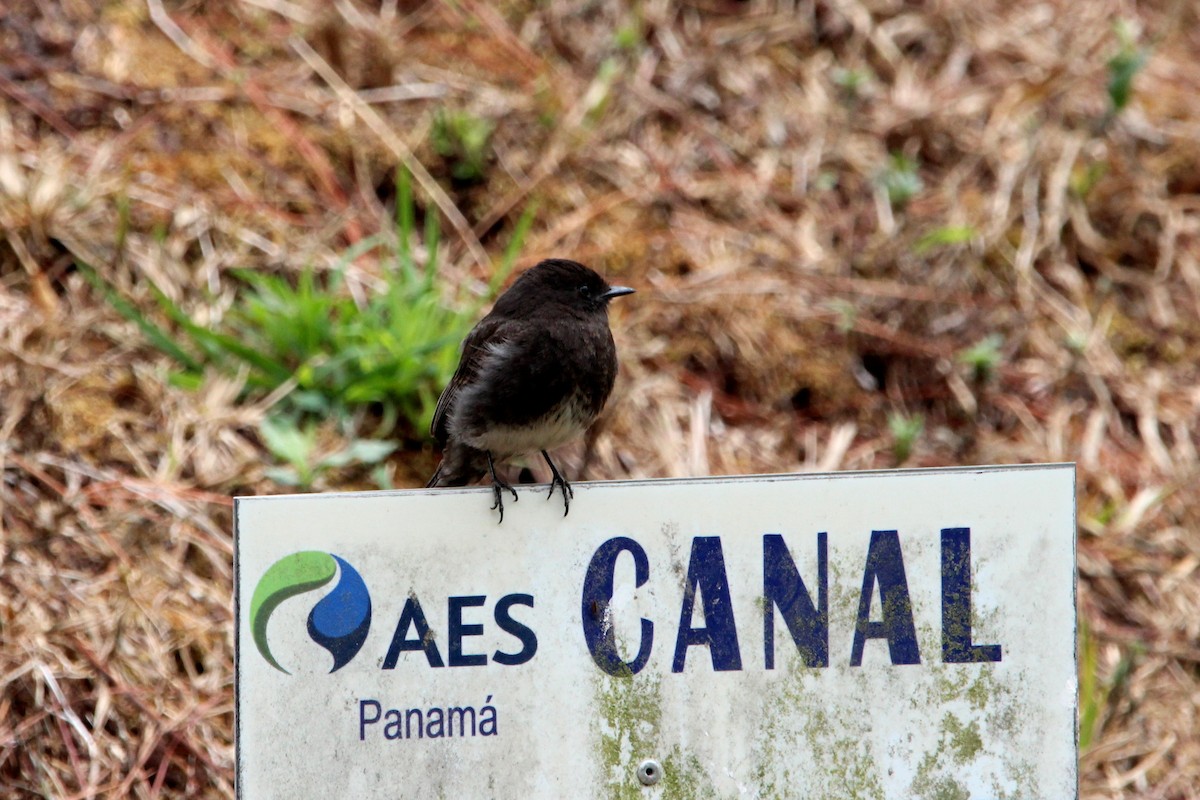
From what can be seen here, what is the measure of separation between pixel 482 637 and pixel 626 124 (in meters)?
3.28

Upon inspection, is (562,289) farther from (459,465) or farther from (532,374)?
(459,465)

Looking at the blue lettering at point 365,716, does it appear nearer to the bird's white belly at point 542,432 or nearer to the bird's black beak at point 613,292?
the bird's white belly at point 542,432

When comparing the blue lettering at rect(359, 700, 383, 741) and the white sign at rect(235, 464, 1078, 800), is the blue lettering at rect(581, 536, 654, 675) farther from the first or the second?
the blue lettering at rect(359, 700, 383, 741)

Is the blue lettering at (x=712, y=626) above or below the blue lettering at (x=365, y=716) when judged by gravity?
above

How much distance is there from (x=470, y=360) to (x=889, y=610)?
1.38 metres

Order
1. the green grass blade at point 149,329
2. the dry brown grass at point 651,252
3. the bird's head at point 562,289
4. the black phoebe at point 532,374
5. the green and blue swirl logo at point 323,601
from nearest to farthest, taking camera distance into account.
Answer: the green and blue swirl logo at point 323,601
the black phoebe at point 532,374
the bird's head at point 562,289
the dry brown grass at point 651,252
the green grass blade at point 149,329

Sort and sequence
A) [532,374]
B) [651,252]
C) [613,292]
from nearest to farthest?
[532,374]
[613,292]
[651,252]

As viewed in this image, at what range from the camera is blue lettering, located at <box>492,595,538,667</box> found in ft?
7.01

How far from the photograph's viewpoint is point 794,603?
216 cm

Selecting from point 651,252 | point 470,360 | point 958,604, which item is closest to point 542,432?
point 470,360

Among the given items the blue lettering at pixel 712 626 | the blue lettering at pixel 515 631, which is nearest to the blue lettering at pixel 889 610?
the blue lettering at pixel 712 626

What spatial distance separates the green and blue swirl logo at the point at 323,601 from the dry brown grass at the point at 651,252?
1.19m

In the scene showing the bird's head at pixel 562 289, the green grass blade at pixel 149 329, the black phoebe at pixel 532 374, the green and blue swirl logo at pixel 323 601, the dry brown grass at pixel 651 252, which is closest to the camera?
the green and blue swirl logo at pixel 323 601

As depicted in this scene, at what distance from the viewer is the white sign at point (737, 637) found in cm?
213
